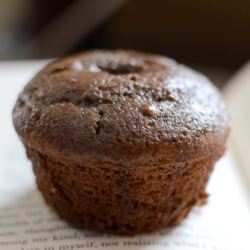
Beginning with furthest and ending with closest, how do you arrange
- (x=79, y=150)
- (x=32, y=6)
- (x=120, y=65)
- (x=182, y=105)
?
(x=32, y=6) < (x=120, y=65) < (x=182, y=105) < (x=79, y=150)

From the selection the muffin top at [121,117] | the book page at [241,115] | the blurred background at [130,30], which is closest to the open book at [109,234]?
the book page at [241,115]

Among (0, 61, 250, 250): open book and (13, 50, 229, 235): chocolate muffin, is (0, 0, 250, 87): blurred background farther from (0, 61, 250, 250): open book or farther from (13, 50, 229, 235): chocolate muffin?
(13, 50, 229, 235): chocolate muffin

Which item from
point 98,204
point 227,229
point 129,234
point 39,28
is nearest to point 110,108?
point 98,204

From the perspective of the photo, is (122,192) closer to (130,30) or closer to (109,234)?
(109,234)

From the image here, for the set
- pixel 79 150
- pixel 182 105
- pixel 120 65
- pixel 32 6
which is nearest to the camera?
pixel 79 150

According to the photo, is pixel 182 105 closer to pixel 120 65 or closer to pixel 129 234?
pixel 120 65
